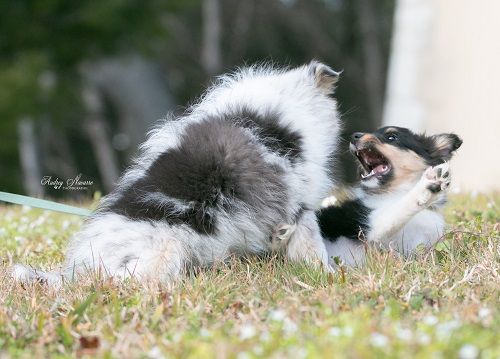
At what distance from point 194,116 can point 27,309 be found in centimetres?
163

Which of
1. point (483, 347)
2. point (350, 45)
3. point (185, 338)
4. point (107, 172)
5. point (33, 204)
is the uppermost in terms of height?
point (483, 347)

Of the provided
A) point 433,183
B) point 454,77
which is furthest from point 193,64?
point 433,183

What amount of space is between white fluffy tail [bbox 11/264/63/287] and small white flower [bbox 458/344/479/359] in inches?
91.2

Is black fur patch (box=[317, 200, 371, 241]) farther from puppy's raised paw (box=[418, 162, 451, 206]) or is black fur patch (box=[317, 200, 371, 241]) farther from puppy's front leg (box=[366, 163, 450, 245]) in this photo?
puppy's raised paw (box=[418, 162, 451, 206])

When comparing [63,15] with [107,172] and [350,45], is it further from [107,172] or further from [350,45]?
[350,45]

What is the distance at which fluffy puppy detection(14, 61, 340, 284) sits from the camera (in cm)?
438

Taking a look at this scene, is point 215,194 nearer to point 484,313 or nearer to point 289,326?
point 289,326

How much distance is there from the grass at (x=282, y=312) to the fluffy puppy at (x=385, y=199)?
8.7 inches

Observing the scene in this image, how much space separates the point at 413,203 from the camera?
453cm

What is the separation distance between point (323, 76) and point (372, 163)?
631mm

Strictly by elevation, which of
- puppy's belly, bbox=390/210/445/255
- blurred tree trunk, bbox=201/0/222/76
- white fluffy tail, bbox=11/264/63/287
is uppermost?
puppy's belly, bbox=390/210/445/255

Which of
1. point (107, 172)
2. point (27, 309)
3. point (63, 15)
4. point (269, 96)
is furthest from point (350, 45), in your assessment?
A: point (27, 309)

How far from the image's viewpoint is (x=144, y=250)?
169 inches

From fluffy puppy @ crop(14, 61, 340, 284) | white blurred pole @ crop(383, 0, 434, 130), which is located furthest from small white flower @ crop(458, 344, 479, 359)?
white blurred pole @ crop(383, 0, 434, 130)
